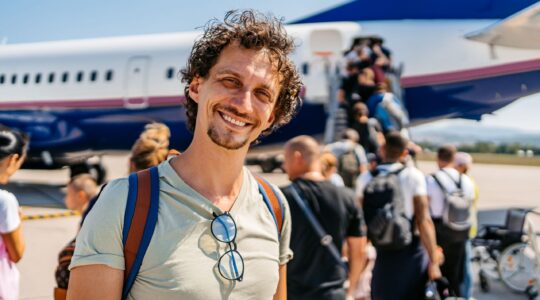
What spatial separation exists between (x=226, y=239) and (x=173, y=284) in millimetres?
174

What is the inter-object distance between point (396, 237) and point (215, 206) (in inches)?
97.5

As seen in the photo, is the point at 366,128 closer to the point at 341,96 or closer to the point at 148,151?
the point at 341,96

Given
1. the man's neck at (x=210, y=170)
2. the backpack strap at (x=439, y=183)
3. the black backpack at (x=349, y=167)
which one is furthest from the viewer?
the black backpack at (x=349, y=167)

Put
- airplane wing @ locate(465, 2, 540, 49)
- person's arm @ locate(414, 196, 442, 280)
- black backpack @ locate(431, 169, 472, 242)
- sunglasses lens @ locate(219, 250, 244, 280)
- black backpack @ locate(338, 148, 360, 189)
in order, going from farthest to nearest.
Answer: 1. airplane wing @ locate(465, 2, 540, 49)
2. black backpack @ locate(338, 148, 360, 189)
3. black backpack @ locate(431, 169, 472, 242)
4. person's arm @ locate(414, 196, 442, 280)
5. sunglasses lens @ locate(219, 250, 244, 280)

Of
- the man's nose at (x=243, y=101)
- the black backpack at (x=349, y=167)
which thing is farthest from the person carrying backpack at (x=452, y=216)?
the man's nose at (x=243, y=101)

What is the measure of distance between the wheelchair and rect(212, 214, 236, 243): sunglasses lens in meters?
4.63

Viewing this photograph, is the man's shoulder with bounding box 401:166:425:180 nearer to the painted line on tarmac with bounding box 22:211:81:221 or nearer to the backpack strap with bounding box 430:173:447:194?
the backpack strap with bounding box 430:173:447:194

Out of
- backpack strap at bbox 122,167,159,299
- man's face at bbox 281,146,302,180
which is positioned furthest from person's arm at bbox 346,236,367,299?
backpack strap at bbox 122,167,159,299

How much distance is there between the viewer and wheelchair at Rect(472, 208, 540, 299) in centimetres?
514

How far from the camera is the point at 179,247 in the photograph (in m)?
1.22

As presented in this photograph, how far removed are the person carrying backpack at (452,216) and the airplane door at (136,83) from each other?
27.5 feet

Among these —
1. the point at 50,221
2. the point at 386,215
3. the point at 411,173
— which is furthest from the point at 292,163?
the point at 50,221

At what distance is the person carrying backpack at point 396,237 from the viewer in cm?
357

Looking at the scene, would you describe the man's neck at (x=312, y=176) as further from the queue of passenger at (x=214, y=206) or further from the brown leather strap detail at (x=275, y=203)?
the brown leather strap detail at (x=275, y=203)
